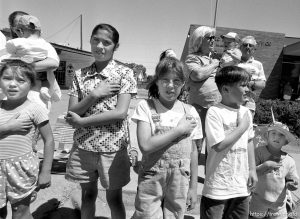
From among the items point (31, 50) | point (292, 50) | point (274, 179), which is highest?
point (292, 50)

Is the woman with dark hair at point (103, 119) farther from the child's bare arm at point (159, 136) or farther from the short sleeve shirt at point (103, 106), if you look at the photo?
the child's bare arm at point (159, 136)

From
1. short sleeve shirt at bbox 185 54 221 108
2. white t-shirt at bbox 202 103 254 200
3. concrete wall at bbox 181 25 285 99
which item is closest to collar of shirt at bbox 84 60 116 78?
white t-shirt at bbox 202 103 254 200

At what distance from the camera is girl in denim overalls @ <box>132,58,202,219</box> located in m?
2.05

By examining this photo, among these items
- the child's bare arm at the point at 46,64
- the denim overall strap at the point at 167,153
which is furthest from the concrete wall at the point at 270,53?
the denim overall strap at the point at 167,153

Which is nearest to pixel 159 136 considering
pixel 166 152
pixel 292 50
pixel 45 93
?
pixel 166 152

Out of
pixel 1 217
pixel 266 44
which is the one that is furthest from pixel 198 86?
pixel 266 44

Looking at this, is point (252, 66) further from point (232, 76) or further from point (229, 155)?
point (229, 155)

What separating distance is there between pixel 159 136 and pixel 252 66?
1939 millimetres

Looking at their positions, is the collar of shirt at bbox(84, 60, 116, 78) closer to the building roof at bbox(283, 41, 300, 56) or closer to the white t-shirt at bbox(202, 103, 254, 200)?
the white t-shirt at bbox(202, 103, 254, 200)

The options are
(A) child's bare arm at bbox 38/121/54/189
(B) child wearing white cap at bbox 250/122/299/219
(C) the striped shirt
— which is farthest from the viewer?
(B) child wearing white cap at bbox 250/122/299/219

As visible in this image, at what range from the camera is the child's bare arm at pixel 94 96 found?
2168mm

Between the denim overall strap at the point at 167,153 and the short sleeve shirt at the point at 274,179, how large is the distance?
0.95m

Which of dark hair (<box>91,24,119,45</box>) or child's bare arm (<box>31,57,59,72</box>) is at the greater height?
dark hair (<box>91,24,119,45</box>)

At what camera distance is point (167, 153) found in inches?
81.4
